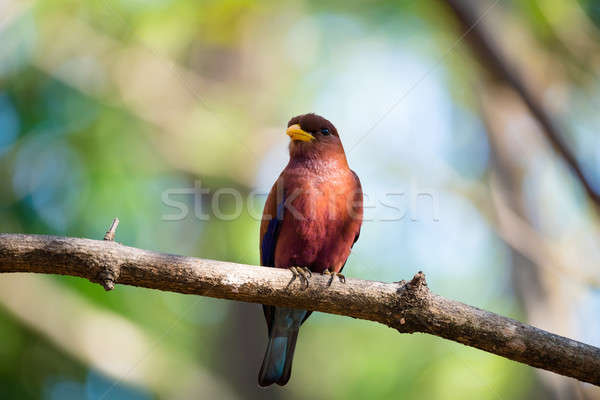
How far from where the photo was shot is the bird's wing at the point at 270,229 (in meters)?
5.08

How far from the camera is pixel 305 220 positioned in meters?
4.88

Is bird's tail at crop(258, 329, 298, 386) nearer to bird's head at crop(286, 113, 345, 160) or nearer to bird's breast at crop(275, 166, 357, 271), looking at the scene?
bird's breast at crop(275, 166, 357, 271)

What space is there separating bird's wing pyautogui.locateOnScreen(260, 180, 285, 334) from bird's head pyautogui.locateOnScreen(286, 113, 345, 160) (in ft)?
1.46

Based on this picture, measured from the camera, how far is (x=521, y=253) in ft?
21.5

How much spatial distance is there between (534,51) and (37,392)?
7.55 m

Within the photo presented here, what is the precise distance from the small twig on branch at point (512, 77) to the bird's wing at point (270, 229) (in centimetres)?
220

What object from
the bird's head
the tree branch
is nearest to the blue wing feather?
the bird's head

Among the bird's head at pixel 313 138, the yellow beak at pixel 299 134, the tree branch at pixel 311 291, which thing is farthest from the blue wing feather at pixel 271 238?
the tree branch at pixel 311 291

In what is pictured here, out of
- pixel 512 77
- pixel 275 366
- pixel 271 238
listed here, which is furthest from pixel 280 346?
pixel 512 77

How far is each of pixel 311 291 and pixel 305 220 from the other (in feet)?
3.85

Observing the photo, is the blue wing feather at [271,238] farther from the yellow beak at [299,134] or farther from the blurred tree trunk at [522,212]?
the blurred tree trunk at [522,212]

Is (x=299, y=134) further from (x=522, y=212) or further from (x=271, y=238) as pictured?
(x=522, y=212)

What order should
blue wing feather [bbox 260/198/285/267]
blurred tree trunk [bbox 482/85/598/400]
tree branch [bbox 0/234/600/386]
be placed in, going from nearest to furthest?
tree branch [bbox 0/234/600/386] → blue wing feather [bbox 260/198/285/267] → blurred tree trunk [bbox 482/85/598/400]

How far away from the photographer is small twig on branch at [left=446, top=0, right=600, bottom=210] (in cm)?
487
